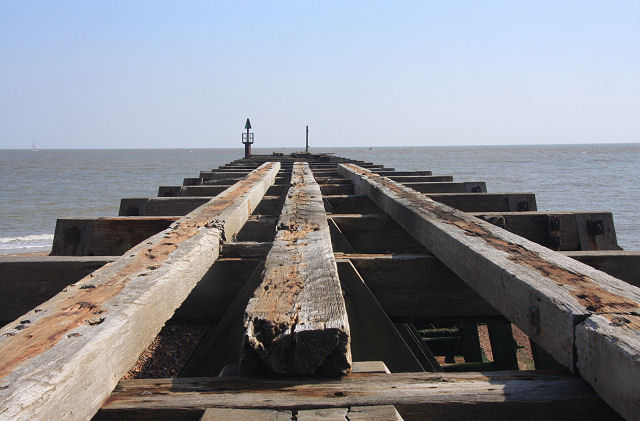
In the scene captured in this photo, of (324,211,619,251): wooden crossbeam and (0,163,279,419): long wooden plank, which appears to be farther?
(324,211,619,251): wooden crossbeam

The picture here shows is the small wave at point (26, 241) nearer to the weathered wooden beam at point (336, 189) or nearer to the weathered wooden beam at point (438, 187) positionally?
the weathered wooden beam at point (336, 189)

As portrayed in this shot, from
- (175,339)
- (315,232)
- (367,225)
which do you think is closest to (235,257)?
(315,232)

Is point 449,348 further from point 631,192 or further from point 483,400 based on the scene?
point 631,192

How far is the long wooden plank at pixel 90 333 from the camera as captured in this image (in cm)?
104

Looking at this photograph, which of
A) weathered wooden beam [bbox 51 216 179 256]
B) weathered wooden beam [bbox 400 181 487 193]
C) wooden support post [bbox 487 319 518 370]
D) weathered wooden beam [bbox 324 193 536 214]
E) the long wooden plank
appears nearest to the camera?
the long wooden plank

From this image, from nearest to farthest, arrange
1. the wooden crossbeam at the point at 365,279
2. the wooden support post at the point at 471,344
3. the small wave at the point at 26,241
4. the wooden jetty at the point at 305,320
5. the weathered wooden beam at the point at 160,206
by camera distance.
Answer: the wooden jetty at the point at 305,320 < the wooden crossbeam at the point at 365,279 < the weathered wooden beam at the point at 160,206 < the wooden support post at the point at 471,344 < the small wave at the point at 26,241

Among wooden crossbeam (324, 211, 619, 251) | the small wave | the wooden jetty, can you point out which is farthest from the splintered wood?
the small wave

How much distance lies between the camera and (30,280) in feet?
7.33

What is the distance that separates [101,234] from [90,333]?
2.24 m

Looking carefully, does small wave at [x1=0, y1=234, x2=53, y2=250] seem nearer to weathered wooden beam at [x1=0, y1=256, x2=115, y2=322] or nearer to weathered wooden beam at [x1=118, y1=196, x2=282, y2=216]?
weathered wooden beam at [x1=118, y1=196, x2=282, y2=216]

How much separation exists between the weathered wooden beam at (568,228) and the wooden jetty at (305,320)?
0.28 metres

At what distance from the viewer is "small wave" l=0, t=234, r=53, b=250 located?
1855cm

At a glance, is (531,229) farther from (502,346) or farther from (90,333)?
(90,333)

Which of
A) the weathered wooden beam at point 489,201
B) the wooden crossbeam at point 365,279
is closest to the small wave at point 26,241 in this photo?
the weathered wooden beam at point 489,201
